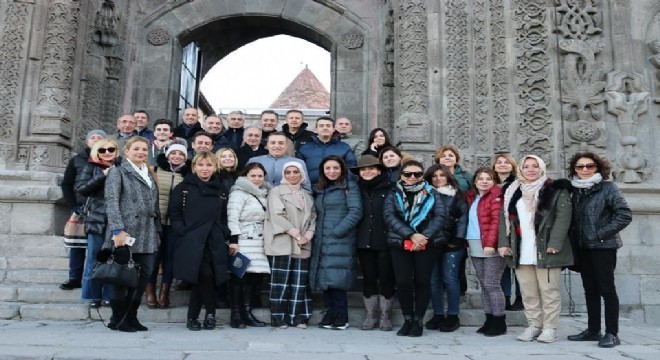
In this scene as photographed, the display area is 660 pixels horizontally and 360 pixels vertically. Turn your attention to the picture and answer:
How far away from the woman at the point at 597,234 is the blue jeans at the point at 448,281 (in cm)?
117

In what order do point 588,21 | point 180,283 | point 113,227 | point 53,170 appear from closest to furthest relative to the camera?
point 113,227 → point 180,283 → point 53,170 → point 588,21

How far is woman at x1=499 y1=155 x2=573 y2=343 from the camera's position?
17.1ft

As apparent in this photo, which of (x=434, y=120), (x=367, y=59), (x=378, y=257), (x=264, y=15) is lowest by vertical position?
(x=378, y=257)

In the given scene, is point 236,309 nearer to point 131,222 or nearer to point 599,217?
point 131,222

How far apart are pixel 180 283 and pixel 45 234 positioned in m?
2.94

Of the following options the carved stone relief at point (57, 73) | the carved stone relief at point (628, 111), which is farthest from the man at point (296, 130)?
the carved stone relief at point (628, 111)

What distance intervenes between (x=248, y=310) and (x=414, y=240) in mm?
1958

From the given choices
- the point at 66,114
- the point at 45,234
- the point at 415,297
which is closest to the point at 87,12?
the point at 66,114

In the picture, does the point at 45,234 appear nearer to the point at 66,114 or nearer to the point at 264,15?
the point at 66,114

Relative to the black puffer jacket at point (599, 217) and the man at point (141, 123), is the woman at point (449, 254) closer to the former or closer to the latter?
the black puffer jacket at point (599, 217)

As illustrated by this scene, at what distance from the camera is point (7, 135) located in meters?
8.65

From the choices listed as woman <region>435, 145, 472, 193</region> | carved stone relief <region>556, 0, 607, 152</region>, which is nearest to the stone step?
woman <region>435, 145, 472, 193</region>

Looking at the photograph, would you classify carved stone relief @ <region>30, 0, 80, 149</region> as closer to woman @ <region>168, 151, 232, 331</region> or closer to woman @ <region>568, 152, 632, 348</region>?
woman @ <region>168, 151, 232, 331</region>

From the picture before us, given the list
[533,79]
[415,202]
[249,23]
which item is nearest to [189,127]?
[415,202]
